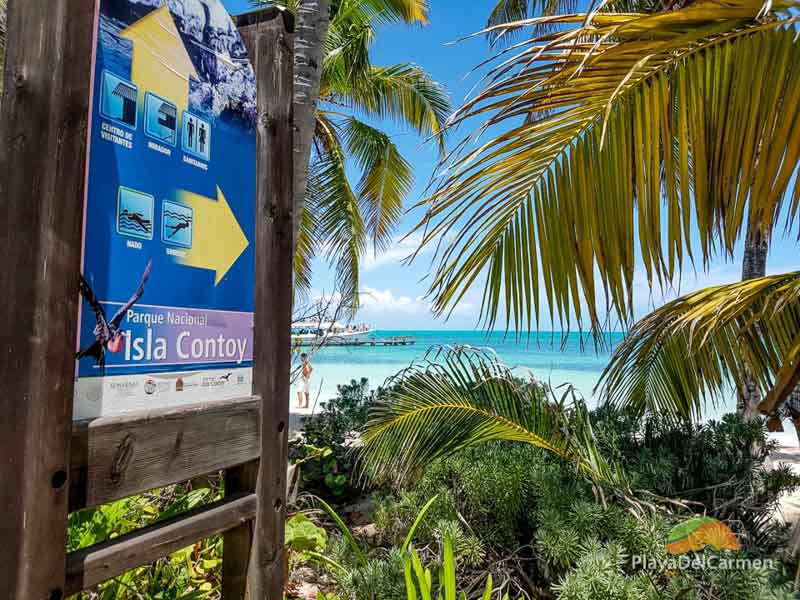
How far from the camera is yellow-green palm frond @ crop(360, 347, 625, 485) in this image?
3420 mm

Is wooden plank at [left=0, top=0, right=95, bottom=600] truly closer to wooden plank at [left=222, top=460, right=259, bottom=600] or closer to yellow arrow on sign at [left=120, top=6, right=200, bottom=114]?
yellow arrow on sign at [left=120, top=6, right=200, bottom=114]

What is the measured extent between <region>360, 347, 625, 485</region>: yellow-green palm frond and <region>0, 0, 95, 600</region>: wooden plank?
2.70 meters

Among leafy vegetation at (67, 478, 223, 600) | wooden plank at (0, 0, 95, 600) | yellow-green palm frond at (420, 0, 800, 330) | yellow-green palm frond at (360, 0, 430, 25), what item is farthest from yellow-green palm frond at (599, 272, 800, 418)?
yellow-green palm frond at (360, 0, 430, 25)

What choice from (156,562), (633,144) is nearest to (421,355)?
(156,562)

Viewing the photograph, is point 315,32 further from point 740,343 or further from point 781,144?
point 740,343

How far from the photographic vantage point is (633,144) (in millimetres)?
1930

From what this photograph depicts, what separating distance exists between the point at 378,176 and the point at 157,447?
9149mm

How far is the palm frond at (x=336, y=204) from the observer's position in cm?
871

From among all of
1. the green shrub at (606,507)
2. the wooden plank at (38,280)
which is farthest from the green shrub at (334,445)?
the wooden plank at (38,280)

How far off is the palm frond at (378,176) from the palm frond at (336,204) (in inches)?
27.0

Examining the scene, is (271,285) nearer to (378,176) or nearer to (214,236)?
(214,236)

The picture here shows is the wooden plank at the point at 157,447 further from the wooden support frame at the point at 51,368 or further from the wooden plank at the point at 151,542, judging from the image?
the wooden plank at the point at 151,542

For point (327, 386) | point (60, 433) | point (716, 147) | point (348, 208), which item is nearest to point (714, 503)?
point (716, 147)

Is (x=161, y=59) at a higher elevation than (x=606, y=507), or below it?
higher
